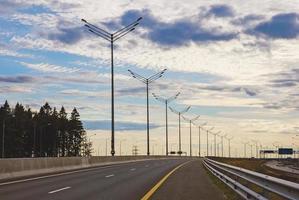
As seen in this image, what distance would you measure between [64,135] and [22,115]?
18199 mm

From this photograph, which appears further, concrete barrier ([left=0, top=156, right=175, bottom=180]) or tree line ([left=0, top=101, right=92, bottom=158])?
tree line ([left=0, top=101, right=92, bottom=158])

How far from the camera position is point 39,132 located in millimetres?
162125

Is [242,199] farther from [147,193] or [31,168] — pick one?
[31,168]

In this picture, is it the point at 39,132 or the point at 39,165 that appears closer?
the point at 39,165

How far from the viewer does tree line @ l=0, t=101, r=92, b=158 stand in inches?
5669

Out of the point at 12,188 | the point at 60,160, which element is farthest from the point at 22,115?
the point at 12,188

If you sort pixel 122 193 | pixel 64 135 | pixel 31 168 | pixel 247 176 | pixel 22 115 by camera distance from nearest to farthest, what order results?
pixel 247 176 → pixel 122 193 → pixel 31 168 → pixel 22 115 → pixel 64 135

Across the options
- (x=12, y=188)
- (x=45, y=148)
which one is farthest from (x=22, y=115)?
(x=12, y=188)

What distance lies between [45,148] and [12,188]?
148533mm

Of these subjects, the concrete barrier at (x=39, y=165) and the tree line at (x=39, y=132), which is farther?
the tree line at (x=39, y=132)

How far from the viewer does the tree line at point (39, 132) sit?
144m

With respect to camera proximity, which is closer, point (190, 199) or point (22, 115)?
point (190, 199)

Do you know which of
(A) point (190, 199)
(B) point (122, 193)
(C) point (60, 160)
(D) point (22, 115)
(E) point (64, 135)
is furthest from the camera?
(E) point (64, 135)

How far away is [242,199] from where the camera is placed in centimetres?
1644
